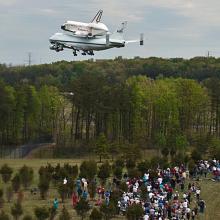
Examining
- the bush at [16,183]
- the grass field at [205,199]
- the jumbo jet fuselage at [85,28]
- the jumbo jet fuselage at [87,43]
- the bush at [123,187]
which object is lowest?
the grass field at [205,199]

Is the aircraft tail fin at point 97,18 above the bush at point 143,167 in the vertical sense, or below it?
above

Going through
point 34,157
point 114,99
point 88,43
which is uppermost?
point 88,43

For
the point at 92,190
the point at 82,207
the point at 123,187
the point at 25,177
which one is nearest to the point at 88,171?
the point at 25,177

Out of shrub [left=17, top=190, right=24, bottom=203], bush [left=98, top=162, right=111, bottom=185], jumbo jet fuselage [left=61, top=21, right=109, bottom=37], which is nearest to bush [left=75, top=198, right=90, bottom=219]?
shrub [left=17, top=190, right=24, bottom=203]

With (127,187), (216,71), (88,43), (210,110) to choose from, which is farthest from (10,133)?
(216,71)

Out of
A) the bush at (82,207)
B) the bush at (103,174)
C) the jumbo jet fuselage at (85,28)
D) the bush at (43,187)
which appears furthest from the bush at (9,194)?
the jumbo jet fuselage at (85,28)

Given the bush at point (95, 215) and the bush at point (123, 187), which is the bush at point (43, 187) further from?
the bush at point (95, 215)

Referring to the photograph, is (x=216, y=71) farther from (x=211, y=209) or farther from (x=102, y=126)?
(x=211, y=209)
